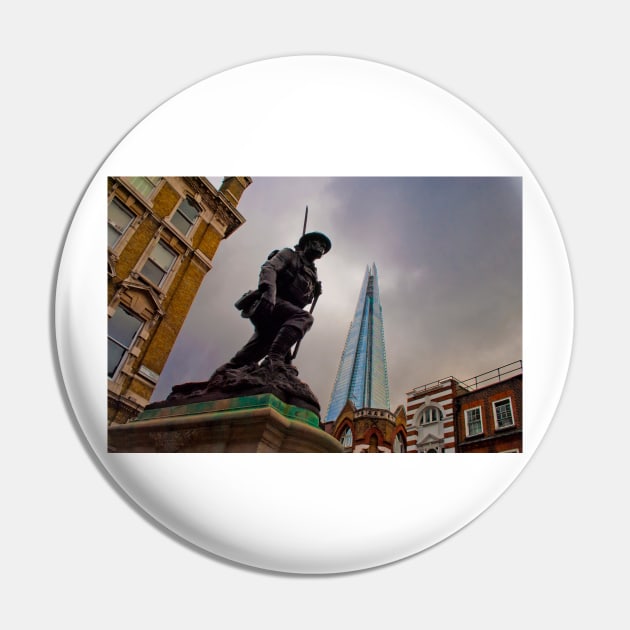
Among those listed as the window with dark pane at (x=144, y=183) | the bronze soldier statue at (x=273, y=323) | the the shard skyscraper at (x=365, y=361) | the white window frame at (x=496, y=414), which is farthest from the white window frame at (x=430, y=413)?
the window with dark pane at (x=144, y=183)

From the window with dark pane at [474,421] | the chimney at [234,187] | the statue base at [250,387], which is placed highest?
the chimney at [234,187]

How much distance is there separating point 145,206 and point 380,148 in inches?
62.0

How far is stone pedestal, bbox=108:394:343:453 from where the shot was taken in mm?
2881

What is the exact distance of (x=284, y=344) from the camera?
3207mm

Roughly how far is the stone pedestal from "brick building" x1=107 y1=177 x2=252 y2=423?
16 cm

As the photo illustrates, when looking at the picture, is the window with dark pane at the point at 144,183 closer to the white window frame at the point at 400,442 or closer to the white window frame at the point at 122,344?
the white window frame at the point at 122,344

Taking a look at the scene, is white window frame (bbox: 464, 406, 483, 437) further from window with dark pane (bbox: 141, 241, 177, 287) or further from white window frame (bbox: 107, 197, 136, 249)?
window with dark pane (bbox: 141, 241, 177, 287)

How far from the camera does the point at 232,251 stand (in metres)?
3.46

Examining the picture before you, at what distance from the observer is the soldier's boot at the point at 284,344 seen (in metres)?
3.20

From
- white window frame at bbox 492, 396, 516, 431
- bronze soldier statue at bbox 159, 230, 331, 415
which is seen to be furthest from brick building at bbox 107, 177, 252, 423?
white window frame at bbox 492, 396, 516, 431

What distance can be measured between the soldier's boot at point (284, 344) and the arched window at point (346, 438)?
599mm

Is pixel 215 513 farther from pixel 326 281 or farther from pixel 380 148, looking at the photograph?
pixel 380 148

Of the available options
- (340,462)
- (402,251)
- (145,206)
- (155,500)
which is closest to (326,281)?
(402,251)

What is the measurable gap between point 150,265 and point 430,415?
2.45 metres
